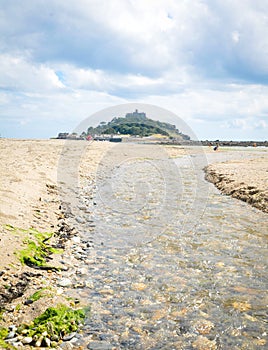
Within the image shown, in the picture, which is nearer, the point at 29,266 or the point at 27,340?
the point at 27,340

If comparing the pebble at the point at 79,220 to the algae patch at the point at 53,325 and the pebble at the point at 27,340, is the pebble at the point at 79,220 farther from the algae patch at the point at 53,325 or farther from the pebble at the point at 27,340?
the pebble at the point at 27,340

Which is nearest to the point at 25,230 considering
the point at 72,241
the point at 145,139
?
the point at 72,241

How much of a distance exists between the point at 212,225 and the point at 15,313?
8.99 metres

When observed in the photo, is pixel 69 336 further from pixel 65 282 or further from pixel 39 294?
pixel 65 282

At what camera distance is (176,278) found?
7.62m

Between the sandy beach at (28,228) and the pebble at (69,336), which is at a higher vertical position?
the sandy beach at (28,228)

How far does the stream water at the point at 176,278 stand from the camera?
5422 mm

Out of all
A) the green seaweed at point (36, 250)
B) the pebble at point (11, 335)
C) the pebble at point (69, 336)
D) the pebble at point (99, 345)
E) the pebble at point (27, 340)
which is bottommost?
the pebble at point (99, 345)

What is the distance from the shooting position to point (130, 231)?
11.7m

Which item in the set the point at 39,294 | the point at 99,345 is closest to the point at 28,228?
the point at 39,294

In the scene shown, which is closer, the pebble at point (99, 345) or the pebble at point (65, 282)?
the pebble at point (99, 345)

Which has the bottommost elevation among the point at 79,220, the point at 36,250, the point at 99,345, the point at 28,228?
the point at 99,345

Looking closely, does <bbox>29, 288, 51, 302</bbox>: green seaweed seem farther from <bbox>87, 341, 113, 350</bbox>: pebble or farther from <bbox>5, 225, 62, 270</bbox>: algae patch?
<bbox>87, 341, 113, 350</bbox>: pebble

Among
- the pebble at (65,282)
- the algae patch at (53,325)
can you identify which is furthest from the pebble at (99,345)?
the pebble at (65,282)
